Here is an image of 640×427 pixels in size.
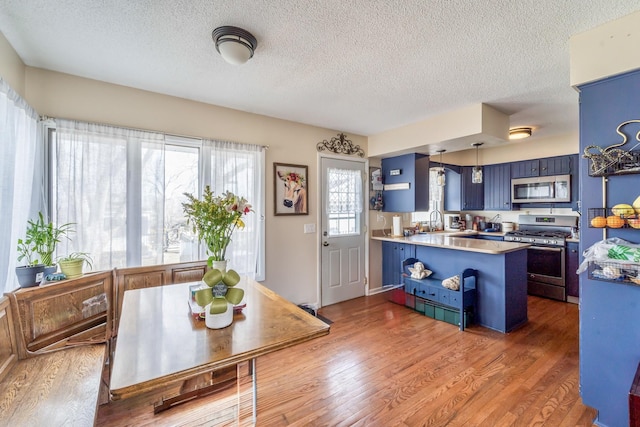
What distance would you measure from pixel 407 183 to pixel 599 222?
2.52 meters

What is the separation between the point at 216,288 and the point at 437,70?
7.34ft

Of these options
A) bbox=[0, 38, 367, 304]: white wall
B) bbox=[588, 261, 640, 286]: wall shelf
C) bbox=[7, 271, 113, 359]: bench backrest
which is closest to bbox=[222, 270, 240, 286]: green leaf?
bbox=[7, 271, 113, 359]: bench backrest

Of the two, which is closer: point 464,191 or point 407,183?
point 407,183

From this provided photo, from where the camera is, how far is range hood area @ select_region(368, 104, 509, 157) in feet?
9.56

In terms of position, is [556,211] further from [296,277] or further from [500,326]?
[296,277]

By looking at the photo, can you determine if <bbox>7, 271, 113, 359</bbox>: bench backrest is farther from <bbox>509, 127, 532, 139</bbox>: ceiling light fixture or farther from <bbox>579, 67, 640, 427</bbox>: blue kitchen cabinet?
<bbox>509, 127, 532, 139</bbox>: ceiling light fixture

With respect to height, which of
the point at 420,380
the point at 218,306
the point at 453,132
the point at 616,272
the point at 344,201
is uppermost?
the point at 453,132

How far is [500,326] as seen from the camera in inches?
117

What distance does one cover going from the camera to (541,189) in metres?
4.36

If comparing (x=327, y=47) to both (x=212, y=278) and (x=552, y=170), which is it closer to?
(x=212, y=278)

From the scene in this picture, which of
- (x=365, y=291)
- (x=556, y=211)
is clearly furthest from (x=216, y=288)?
(x=556, y=211)

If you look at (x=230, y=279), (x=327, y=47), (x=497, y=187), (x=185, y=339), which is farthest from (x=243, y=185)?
(x=497, y=187)

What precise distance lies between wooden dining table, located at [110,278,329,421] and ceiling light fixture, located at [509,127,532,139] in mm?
4035

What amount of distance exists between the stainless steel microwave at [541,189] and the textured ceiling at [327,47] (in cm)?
172
